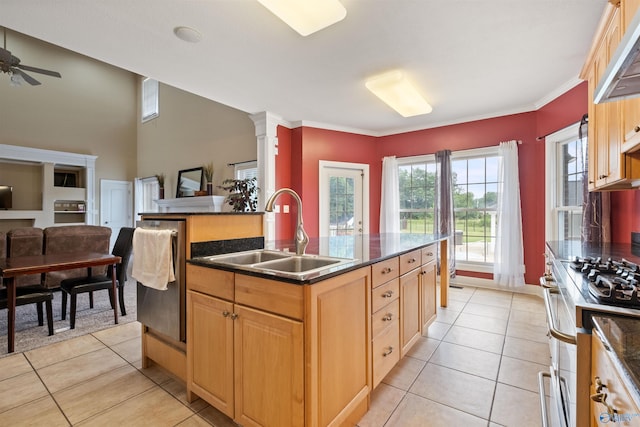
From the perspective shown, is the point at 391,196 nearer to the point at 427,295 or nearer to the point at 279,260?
the point at 427,295

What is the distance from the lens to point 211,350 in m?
1.55

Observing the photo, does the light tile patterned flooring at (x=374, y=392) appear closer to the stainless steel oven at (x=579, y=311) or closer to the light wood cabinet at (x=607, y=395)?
the stainless steel oven at (x=579, y=311)

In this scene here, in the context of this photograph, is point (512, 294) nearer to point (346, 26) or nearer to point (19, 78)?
point (346, 26)

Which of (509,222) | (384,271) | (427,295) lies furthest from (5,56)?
(509,222)

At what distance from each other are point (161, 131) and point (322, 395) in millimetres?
7305

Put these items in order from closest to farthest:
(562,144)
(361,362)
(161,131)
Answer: (361,362), (562,144), (161,131)

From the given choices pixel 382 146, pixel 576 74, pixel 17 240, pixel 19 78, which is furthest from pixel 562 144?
pixel 19 78

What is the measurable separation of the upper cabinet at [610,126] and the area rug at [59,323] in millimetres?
4246

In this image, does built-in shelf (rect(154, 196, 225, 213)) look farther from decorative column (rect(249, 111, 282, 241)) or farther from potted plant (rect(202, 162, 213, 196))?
decorative column (rect(249, 111, 282, 241))

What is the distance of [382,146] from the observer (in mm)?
5141

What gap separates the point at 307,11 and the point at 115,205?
7.67 meters

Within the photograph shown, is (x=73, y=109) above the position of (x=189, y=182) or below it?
above

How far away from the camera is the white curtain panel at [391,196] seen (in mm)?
4922

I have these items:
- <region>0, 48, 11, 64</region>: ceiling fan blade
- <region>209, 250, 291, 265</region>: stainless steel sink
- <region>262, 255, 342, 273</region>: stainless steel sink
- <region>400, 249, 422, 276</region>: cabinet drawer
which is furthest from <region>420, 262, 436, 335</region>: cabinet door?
<region>0, 48, 11, 64</region>: ceiling fan blade
